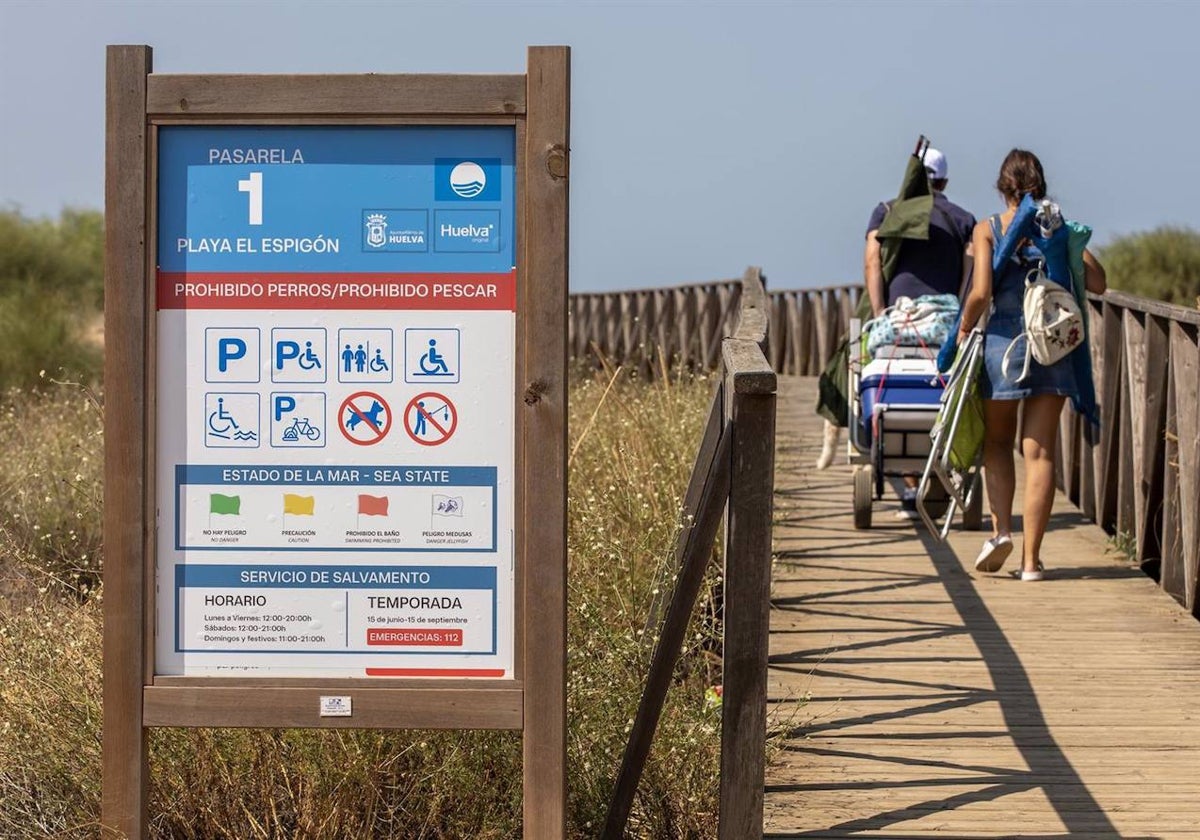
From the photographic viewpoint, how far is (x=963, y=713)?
633cm

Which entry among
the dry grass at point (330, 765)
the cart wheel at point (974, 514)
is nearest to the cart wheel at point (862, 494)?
the cart wheel at point (974, 514)

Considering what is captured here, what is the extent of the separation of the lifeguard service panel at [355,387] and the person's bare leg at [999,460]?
15.0ft

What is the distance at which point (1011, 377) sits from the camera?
26.5 ft

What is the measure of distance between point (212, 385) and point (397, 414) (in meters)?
0.43

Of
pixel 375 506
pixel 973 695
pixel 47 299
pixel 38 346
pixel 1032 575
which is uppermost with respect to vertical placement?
pixel 47 299

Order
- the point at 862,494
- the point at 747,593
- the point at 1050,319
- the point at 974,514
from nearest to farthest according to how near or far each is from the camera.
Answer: the point at 747,593, the point at 1050,319, the point at 862,494, the point at 974,514

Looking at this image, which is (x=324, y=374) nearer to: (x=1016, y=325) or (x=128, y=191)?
(x=128, y=191)

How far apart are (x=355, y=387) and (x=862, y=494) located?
5981mm

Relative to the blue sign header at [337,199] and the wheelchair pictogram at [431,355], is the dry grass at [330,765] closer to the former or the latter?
the wheelchair pictogram at [431,355]

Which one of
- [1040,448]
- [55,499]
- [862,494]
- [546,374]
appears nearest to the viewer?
[546,374]

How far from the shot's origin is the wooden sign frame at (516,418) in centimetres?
406

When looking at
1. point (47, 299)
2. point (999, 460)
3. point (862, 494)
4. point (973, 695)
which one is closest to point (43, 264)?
point (47, 299)

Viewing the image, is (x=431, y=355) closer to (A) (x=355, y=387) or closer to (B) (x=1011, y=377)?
(A) (x=355, y=387)

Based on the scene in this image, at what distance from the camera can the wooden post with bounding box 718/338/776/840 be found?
4.30 metres
